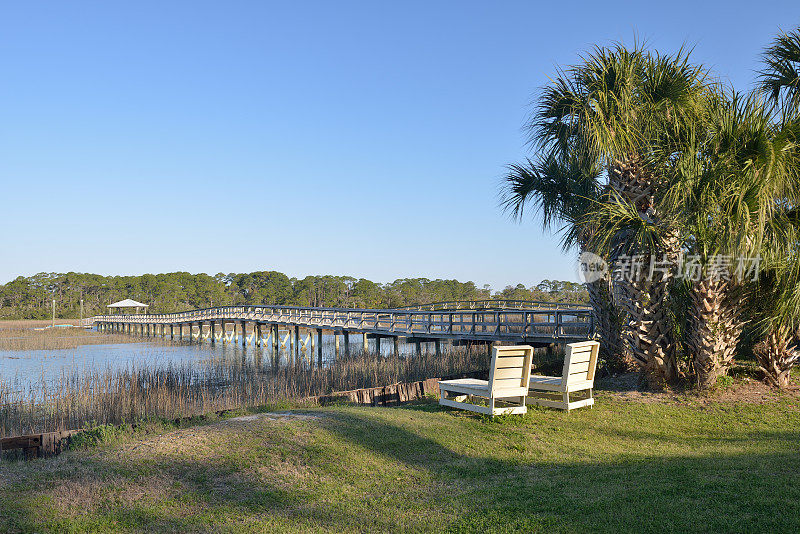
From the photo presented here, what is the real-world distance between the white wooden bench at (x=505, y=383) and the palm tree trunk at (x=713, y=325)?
3891 millimetres

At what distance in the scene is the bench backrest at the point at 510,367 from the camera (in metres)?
8.59

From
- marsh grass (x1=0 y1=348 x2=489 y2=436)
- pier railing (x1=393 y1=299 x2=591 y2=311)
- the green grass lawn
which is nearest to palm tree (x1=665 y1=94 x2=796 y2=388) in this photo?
the green grass lawn

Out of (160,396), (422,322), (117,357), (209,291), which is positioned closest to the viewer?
(160,396)

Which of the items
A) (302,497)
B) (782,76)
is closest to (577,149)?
(782,76)

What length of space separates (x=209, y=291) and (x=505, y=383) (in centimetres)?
8750

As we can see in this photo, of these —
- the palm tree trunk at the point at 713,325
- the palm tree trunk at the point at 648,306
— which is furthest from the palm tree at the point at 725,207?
the palm tree trunk at the point at 648,306

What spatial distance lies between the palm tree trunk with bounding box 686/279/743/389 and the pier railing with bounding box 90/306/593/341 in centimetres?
423

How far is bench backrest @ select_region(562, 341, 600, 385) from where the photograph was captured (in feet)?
30.1

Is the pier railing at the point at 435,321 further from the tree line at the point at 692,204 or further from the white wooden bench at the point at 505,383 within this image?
the white wooden bench at the point at 505,383

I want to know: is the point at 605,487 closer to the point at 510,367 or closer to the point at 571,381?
the point at 510,367

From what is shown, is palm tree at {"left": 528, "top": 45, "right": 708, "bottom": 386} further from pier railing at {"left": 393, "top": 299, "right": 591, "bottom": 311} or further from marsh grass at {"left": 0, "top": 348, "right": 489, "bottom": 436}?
pier railing at {"left": 393, "top": 299, "right": 591, "bottom": 311}

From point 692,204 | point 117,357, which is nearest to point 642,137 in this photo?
point 692,204

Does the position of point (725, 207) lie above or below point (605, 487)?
above

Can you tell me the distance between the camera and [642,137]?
11250 mm
